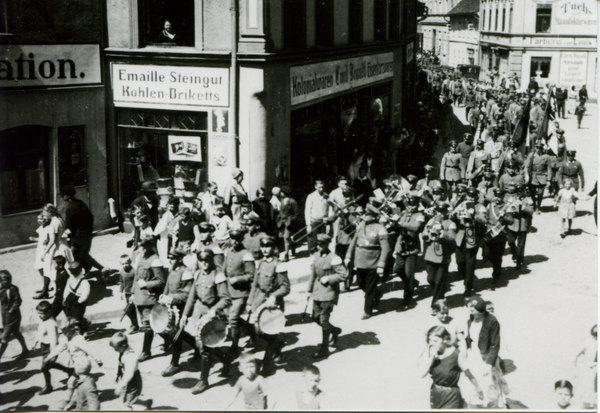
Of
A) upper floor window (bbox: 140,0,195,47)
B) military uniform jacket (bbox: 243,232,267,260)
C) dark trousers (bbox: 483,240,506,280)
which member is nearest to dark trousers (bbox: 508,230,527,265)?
dark trousers (bbox: 483,240,506,280)

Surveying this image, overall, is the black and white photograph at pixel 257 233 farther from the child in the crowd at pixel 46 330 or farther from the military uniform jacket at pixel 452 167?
the military uniform jacket at pixel 452 167

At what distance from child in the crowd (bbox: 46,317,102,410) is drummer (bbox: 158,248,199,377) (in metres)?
1.14

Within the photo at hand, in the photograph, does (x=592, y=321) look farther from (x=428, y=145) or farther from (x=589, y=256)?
(x=428, y=145)

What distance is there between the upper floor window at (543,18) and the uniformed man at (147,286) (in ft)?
104

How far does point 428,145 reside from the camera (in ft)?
68.3

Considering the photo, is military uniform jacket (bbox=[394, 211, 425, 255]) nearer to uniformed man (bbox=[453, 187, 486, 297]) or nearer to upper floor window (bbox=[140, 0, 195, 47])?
uniformed man (bbox=[453, 187, 486, 297])

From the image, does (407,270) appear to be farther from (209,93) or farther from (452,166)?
(452,166)

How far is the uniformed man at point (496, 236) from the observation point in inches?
493

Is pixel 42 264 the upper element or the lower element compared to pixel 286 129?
lower

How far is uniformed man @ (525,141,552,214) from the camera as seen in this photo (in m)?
17.0

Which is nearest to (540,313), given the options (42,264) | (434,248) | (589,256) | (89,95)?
(434,248)

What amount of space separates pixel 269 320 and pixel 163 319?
1.38 metres

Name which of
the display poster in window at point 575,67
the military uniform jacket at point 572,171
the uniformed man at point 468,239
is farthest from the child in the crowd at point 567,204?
the display poster in window at point 575,67

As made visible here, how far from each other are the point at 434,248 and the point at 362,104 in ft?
37.9
